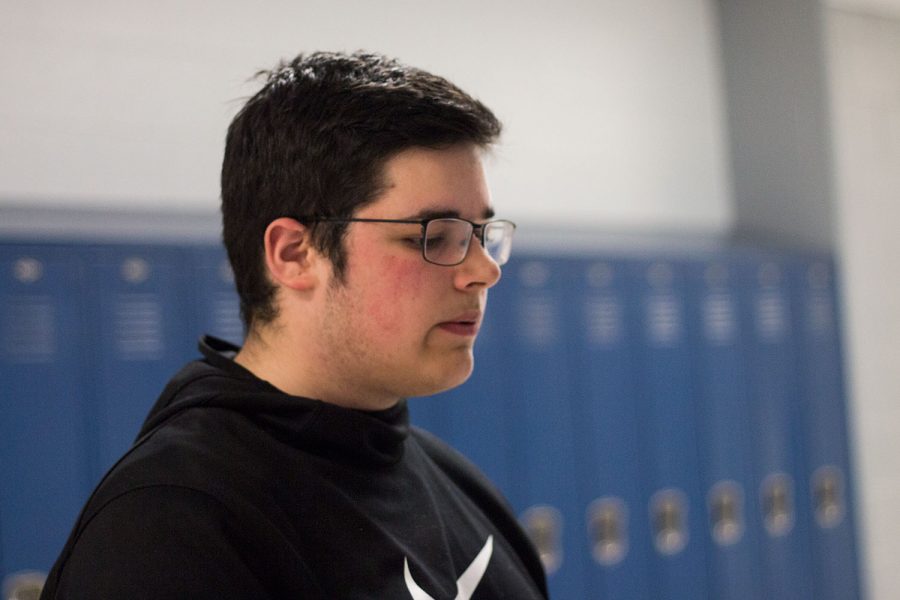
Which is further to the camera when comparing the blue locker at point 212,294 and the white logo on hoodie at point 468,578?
the blue locker at point 212,294

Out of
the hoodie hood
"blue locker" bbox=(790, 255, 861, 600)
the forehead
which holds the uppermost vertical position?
the forehead

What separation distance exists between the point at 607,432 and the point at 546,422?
0.24 meters

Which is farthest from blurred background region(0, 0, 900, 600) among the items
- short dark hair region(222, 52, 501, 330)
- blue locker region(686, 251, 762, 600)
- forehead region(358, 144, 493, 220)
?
forehead region(358, 144, 493, 220)

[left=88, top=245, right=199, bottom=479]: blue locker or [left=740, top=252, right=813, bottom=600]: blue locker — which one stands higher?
[left=88, top=245, right=199, bottom=479]: blue locker

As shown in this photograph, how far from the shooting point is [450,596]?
3.34 ft

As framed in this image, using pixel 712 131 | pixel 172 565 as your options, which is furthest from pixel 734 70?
pixel 172 565

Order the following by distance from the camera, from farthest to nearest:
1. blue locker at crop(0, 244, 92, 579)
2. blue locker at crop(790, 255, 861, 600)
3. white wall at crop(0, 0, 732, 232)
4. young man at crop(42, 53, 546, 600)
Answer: blue locker at crop(790, 255, 861, 600), white wall at crop(0, 0, 732, 232), blue locker at crop(0, 244, 92, 579), young man at crop(42, 53, 546, 600)

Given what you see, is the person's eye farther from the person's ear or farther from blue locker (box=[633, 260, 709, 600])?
blue locker (box=[633, 260, 709, 600])

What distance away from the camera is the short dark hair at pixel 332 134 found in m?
1.04

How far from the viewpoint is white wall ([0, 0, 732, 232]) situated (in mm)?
2512

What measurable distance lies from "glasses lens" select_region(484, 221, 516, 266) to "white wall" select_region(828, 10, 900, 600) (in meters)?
2.89

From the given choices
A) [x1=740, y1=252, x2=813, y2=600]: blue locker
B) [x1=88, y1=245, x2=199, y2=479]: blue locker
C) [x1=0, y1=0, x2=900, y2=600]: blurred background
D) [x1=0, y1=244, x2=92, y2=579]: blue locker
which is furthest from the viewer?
[x1=740, y1=252, x2=813, y2=600]: blue locker

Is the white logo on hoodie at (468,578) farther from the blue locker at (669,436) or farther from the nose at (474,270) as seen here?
the blue locker at (669,436)

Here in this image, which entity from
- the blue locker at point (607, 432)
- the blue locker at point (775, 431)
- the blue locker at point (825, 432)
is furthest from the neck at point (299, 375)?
the blue locker at point (825, 432)
